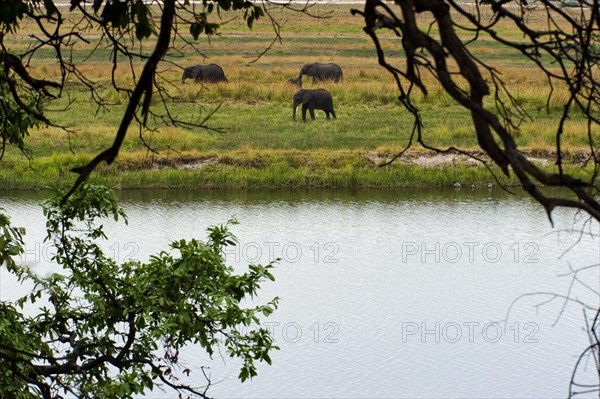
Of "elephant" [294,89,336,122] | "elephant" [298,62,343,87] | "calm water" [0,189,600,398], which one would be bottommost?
"calm water" [0,189,600,398]

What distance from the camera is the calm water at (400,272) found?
12.2 meters

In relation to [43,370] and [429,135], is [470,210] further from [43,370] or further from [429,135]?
[43,370]

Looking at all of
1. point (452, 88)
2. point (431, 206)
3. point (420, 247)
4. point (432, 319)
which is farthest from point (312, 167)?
point (452, 88)

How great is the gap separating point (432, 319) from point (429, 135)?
11.1 metres

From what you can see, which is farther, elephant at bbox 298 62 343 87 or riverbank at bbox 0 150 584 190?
elephant at bbox 298 62 343 87

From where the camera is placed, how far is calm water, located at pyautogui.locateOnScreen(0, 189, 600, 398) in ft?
40.1

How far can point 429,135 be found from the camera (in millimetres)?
24219

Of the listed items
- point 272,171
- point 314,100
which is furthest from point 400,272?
point 314,100

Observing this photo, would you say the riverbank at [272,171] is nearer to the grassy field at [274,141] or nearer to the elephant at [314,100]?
the grassy field at [274,141]

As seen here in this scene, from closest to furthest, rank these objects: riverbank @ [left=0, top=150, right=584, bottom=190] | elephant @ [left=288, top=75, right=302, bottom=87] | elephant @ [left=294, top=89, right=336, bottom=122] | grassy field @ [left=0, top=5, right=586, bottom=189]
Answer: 1. riverbank @ [left=0, top=150, right=584, bottom=190]
2. grassy field @ [left=0, top=5, right=586, bottom=189]
3. elephant @ [left=294, top=89, right=336, bottom=122]
4. elephant @ [left=288, top=75, right=302, bottom=87]

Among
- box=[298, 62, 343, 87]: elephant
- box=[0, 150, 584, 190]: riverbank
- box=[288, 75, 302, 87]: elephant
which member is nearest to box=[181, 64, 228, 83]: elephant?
box=[288, 75, 302, 87]: elephant

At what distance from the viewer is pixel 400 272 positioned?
51.2 ft

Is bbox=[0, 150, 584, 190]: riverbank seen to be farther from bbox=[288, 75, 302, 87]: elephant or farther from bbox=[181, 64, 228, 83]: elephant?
bbox=[181, 64, 228, 83]: elephant

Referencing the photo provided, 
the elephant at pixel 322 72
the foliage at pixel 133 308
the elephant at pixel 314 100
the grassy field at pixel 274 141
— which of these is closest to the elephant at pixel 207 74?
the grassy field at pixel 274 141
